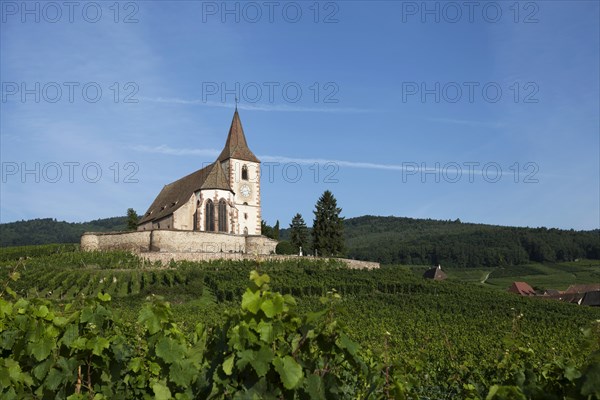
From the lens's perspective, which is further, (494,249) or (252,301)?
(494,249)

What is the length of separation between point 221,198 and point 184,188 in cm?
607

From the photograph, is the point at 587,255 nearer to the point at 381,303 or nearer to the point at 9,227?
the point at 381,303

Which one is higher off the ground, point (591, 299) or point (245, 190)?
point (245, 190)

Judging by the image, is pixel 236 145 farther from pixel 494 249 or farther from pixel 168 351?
pixel 494 249

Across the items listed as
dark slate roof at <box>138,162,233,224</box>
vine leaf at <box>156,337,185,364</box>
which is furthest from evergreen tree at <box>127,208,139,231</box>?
vine leaf at <box>156,337,185,364</box>

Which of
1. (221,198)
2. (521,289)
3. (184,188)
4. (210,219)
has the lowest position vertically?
(521,289)

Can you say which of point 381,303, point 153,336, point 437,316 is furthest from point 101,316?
point 381,303

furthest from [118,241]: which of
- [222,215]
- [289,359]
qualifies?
[289,359]

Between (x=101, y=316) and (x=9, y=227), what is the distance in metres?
201

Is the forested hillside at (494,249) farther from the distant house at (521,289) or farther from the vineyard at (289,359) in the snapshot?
the vineyard at (289,359)

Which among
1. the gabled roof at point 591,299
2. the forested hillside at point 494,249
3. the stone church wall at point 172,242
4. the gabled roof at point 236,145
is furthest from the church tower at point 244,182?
the forested hillside at point 494,249

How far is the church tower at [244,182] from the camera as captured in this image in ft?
179

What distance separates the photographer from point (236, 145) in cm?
5634

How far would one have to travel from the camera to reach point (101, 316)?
4891 millimetres
